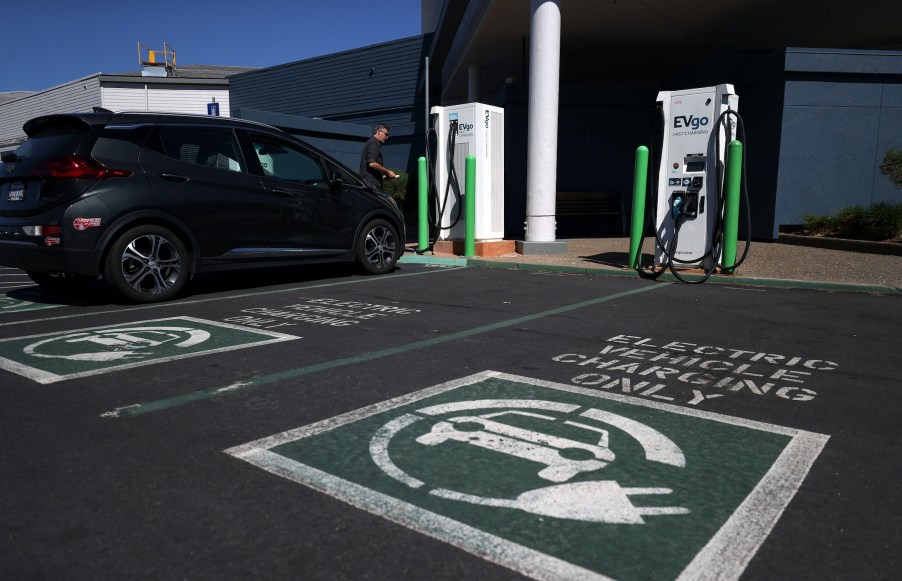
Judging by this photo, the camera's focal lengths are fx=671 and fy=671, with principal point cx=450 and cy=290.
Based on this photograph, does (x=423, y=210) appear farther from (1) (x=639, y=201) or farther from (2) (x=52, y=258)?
(2) (x=52, y=258)

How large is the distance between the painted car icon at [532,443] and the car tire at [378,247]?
589cm

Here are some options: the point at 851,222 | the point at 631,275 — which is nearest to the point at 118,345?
the point at 631,275

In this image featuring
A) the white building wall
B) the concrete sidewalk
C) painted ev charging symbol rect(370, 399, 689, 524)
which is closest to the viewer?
painted ev charging symbol rect(370, 399, 689, 524)

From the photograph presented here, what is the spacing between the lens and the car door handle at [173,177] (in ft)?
22.2

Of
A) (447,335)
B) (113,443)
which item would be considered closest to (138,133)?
(447,335)

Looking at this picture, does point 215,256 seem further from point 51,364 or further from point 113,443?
point 113,443

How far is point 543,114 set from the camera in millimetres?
11172

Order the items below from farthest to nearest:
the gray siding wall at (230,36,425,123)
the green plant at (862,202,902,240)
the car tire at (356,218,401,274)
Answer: the gray siding wall at (230,36,425,123) → the green plant at (862,202,902,240) → the car tire at (356,218,401,274)

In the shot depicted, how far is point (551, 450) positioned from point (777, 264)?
8.02 meters

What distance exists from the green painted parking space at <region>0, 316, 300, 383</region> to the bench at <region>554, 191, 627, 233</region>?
12.8 meters

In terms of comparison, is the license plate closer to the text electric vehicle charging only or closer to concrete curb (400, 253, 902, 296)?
concrete curb (400, 253, 902, 296)

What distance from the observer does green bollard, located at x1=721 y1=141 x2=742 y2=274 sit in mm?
8164

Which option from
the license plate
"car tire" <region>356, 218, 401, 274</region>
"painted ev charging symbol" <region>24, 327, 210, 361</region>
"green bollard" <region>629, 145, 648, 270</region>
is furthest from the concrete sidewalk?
"painted ev charging symbol" <region>24, 327, 210, 361</region>

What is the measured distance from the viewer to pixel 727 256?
8555mm
